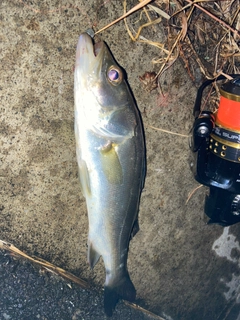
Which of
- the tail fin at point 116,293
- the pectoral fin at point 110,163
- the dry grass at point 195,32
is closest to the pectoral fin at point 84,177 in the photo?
the pectoral fin at point 110,163

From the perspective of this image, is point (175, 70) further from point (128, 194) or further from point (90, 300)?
point (90, 300)

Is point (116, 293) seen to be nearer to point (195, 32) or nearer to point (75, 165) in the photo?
point (75, 165)

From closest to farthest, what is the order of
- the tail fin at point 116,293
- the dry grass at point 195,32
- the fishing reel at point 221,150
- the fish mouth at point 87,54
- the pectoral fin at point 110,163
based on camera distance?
the fish mouth at point 87,54
the pectoral fin at point 110,163
the fishing reel at point 221,150
the dry grass at point 195,32
the tail fin at point 116,293

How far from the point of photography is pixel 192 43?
2.23m

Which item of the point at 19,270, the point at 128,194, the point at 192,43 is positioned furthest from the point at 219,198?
the point at 19,270

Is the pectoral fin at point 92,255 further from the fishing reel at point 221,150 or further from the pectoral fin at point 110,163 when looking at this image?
the fishing reel at point 221,150

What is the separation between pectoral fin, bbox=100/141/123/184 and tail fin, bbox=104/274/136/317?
0.75m

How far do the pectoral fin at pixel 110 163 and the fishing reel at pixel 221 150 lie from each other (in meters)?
0.60

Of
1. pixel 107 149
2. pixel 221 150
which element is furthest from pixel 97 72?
pixel 221 150

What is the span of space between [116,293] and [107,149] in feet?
3.34

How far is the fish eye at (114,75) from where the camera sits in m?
1.66

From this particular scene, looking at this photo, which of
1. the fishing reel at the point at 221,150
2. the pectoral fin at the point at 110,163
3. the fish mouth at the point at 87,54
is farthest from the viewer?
the fishing reel at the point at 221,150

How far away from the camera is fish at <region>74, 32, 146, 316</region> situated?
1.66 meters

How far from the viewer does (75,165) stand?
2.15 meters
